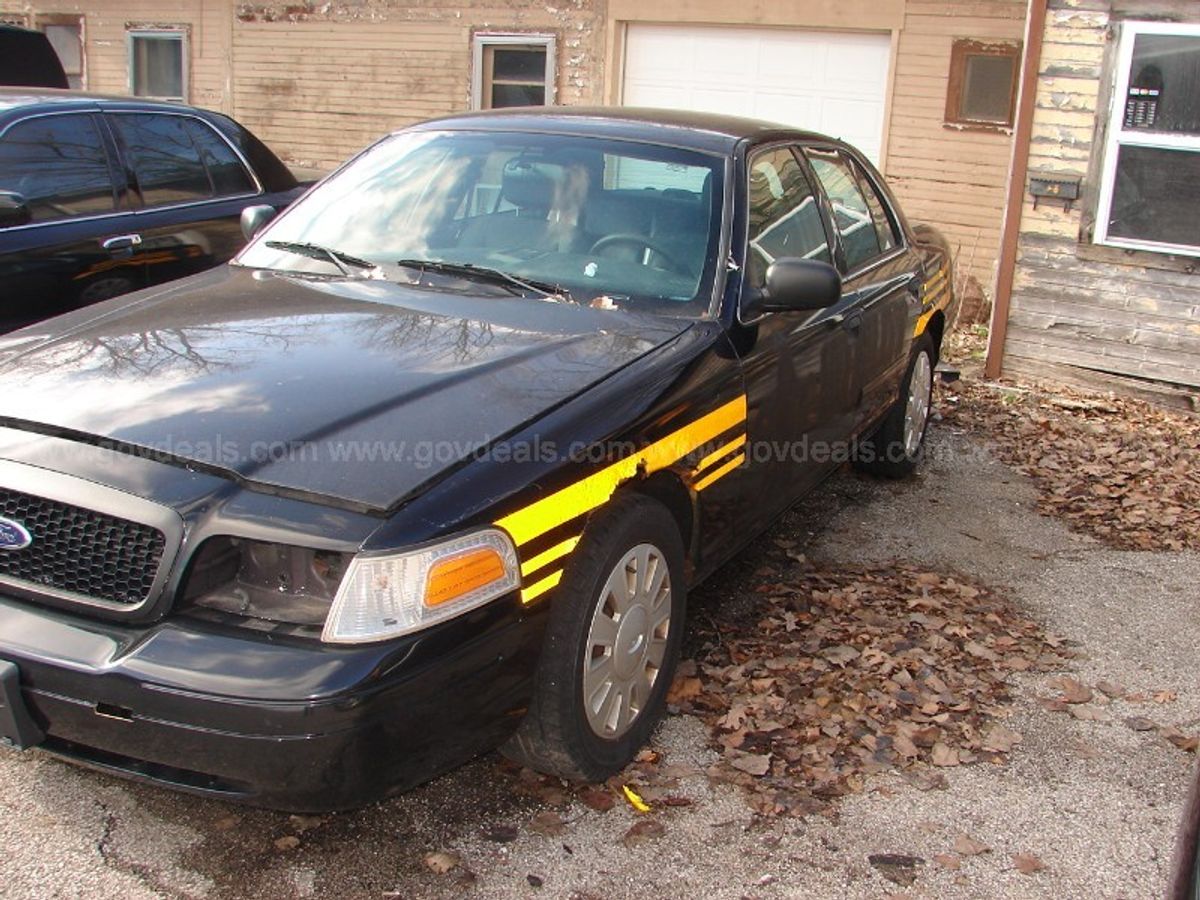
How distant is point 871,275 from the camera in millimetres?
4910

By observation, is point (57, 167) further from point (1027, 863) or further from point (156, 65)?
point (156, 65)

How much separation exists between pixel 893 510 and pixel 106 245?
389 cm

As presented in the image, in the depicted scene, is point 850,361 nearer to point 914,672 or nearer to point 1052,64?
point 914,672

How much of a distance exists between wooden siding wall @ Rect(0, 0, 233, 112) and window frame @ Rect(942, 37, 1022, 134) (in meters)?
8.26

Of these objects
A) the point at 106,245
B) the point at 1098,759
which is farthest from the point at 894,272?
the point at 106,245

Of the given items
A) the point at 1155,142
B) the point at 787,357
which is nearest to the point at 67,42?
the point at 1155,142

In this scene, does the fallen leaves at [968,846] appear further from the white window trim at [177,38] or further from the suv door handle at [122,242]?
the white window trim at [177,38]

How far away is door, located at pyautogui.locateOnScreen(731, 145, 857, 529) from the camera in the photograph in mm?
3771

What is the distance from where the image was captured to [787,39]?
1082 centimetres

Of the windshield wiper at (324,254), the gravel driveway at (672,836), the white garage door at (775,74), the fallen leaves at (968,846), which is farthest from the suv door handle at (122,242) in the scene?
the white garage door at (775,74)

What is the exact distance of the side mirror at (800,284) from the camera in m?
3.62

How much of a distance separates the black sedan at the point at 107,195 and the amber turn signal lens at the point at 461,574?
11.6 feet

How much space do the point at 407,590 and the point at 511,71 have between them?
10853mm

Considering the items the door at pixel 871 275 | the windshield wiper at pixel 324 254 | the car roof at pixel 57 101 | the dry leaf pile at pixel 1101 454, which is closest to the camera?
the windshield wiper at pixel 324 254
